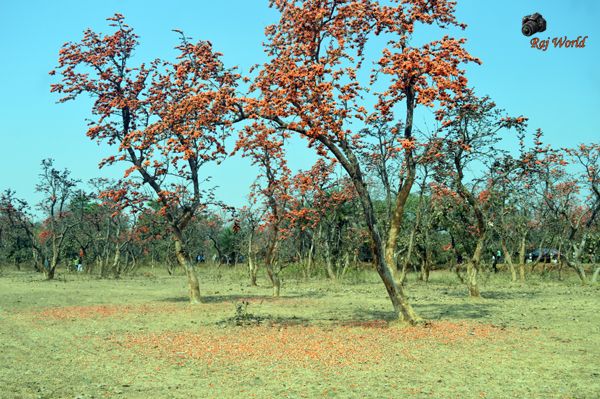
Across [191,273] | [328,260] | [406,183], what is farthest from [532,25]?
[328,260]

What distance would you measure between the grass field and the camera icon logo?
5701mm

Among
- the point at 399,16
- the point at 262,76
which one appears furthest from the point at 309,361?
the point at 399,16

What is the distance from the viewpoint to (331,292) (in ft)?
111

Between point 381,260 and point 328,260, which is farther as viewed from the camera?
point 328,260

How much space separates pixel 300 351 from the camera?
14547 millimetres

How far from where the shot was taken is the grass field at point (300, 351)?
10.9 metres

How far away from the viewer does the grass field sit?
35.9ft

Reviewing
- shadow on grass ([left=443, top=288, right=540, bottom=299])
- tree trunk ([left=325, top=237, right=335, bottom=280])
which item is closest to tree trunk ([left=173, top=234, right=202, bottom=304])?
shadow on grass ([left=443, top=288, right=540, bottom=299])

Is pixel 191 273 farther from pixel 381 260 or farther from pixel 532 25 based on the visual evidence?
pixel 532 25

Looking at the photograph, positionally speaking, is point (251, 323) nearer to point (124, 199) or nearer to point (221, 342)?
point (221, 342)

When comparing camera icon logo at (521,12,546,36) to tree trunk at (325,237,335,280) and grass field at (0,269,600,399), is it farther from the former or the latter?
tree trunk at (325,237,335,280)

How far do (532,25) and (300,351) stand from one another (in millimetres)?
9121

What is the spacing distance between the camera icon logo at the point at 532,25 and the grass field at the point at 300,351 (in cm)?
570

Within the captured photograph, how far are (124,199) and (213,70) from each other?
6.76 m
